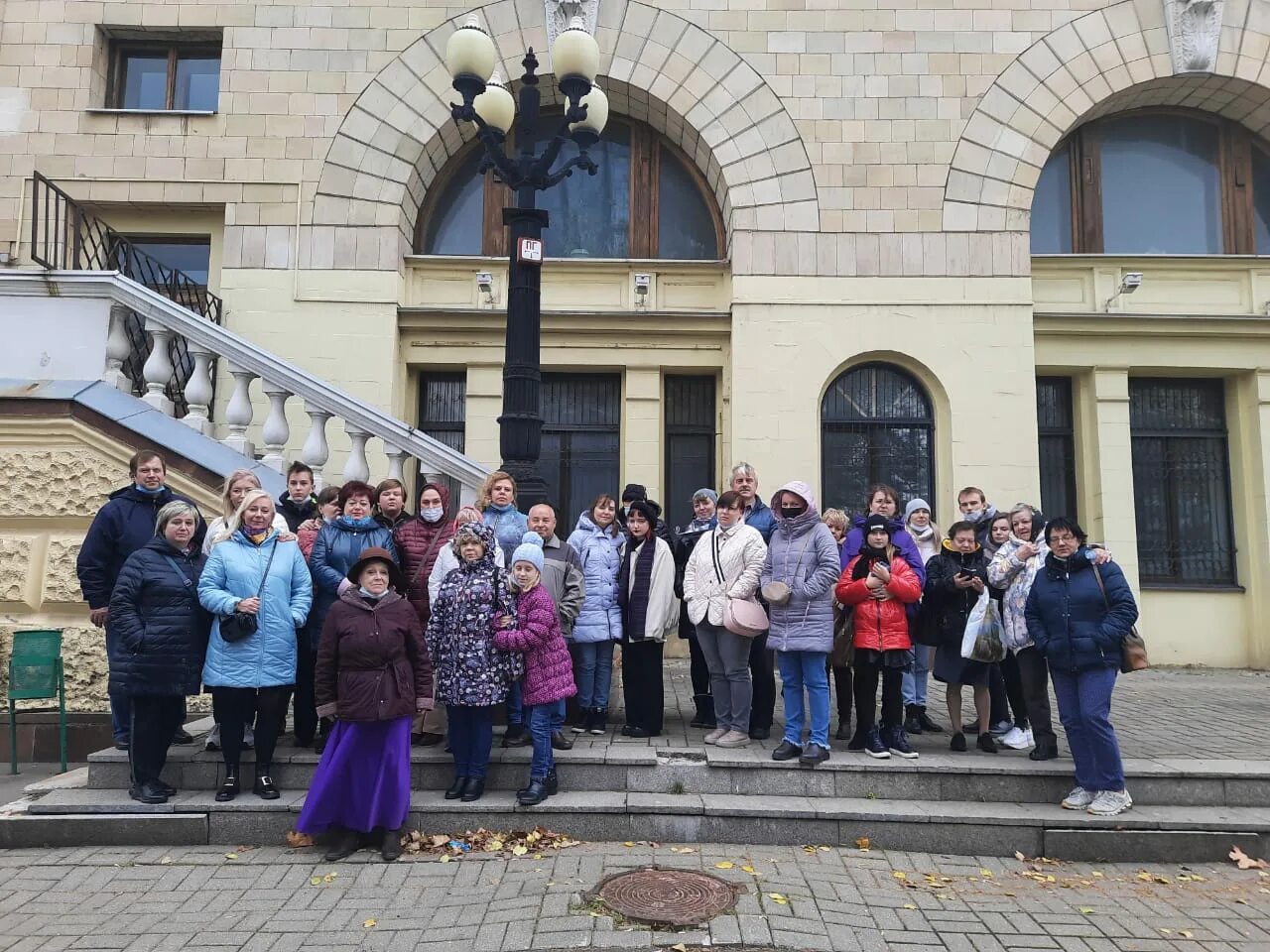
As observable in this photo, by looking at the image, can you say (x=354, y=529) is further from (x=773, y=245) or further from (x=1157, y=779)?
(x=773, y=245)

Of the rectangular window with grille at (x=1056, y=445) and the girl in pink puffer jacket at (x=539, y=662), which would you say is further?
the rectangular window with grille at (x=1056, y=445)

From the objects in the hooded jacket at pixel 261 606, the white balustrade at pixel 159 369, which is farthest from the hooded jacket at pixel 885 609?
the white balustrade at pixel 159 369

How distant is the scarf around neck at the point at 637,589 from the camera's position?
6.44m

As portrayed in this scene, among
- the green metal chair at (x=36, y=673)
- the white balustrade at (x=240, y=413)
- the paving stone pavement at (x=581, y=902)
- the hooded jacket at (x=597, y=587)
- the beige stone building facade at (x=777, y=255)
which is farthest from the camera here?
the beige stone building facade at (x=777, y=255)

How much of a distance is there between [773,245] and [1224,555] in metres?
7.58

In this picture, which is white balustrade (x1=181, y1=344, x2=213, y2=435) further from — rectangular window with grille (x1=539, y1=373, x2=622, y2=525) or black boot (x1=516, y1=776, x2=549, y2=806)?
rectangular window with grille (x1=539, y1=373, x2=622, y2=525)


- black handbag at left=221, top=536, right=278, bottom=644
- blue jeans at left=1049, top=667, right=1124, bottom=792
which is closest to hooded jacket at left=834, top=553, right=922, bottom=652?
blue jeans at left=1049, top=667, right=1124, bottom=792

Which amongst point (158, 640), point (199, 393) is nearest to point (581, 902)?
point (158, 640)

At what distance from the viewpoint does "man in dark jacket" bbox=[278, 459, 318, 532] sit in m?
6.56

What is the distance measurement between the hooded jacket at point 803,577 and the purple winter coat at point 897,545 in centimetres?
52

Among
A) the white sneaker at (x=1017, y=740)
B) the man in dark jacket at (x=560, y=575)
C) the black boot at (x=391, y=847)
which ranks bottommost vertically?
the black boot at (x=391, y=847)

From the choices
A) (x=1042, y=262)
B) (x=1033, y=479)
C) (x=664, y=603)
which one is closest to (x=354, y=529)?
(x=664, y=603)

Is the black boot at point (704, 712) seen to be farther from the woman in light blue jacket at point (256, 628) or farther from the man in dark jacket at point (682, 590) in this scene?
the woman in light blue jacket at point (256, 628)

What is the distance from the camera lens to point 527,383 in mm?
6848
